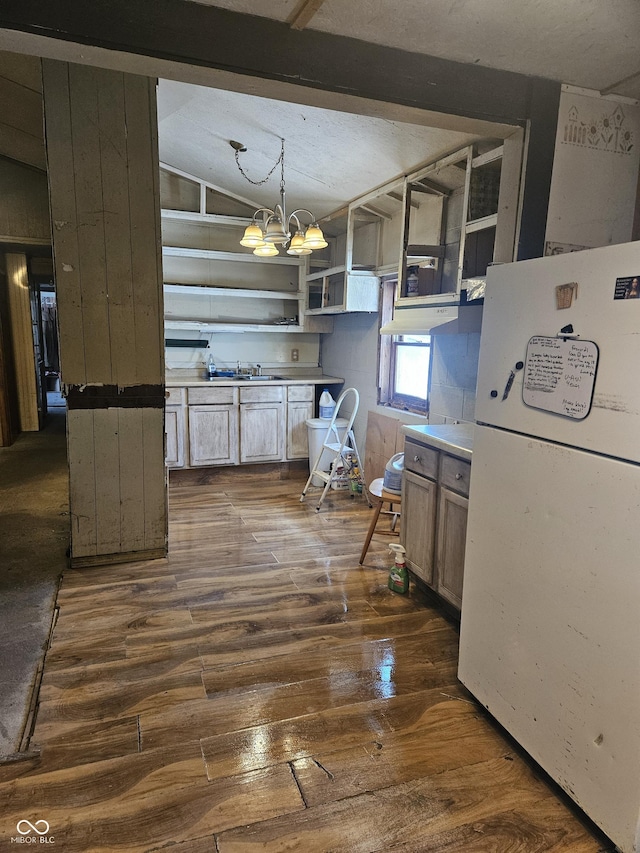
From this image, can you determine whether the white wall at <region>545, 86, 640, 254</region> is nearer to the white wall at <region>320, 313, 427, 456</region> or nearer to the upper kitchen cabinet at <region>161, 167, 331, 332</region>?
the white wall at <region>320, 313, 427, 456</region>

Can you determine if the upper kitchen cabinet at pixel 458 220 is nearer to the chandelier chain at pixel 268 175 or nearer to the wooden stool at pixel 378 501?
the chandelier chain at pixel 268 175

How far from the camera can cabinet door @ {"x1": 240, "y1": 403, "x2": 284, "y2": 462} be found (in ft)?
16.7

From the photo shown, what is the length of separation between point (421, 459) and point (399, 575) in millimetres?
661

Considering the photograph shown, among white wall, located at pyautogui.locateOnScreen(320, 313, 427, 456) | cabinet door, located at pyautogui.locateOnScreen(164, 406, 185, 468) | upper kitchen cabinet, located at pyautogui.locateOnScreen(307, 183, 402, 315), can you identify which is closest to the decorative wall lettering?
upper kitchen cabinet, located at pyautogui.locateOnScreen(307, 183, 402, 315)

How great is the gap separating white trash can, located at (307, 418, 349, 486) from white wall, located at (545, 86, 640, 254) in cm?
309

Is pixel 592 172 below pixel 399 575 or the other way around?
the other way around

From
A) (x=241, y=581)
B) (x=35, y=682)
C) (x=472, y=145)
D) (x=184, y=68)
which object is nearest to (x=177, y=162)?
(x=472, y=145)

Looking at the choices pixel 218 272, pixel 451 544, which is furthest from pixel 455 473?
pixel 218 272

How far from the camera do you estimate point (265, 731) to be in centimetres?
191

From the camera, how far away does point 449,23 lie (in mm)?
1630

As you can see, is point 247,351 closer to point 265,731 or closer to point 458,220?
point 458,220

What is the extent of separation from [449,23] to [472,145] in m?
1.22

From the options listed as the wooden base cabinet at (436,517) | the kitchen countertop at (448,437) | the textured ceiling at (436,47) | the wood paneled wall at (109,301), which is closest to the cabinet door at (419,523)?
the wooden base cabinet at (436,517)

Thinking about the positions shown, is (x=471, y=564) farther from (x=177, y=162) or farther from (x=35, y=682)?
(x=177, y=162)
